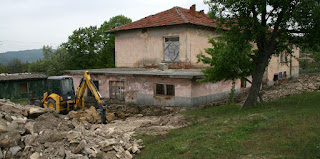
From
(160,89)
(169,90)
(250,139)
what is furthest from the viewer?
(160,89)

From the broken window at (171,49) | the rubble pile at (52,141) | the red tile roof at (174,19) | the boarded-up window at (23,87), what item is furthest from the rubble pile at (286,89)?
the boarded-up window at (23,87)

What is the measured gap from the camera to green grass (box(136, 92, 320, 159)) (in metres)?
6.99

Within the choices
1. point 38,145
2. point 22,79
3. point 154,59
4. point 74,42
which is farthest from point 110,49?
point 38,145

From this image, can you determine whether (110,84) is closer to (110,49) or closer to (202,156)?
(202,156)

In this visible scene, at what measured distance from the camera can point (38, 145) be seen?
25.4 feet

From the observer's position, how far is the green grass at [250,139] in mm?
6988

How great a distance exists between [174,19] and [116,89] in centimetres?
749

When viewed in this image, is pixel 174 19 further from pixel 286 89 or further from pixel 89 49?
pixel 89 49

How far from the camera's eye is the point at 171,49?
66.9 feet

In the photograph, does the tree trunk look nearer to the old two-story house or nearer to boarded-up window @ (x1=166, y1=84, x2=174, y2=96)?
the old two-story house

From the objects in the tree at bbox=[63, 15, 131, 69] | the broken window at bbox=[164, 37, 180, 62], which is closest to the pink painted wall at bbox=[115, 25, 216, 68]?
the broken window at bbox=[164, 37, 180, 62]

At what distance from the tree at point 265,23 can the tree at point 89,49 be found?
26.4m

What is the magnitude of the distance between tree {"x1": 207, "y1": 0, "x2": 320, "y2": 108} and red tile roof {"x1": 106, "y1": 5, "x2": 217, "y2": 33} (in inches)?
240

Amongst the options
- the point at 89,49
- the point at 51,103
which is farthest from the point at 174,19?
the point at 89,49
